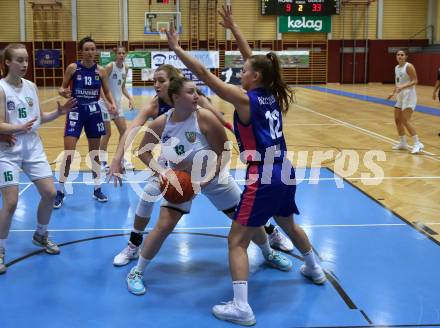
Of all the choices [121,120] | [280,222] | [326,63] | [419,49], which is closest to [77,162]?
[121,120]

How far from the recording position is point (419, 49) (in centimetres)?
2905

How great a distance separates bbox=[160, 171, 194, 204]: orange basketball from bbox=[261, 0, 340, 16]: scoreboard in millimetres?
25504

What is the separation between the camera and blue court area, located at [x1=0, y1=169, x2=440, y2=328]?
355 centimetres

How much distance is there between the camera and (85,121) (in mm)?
6617

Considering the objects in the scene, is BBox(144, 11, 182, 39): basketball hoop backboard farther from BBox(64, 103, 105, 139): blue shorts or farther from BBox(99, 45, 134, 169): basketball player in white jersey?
BBox(64, 103, 105, 139): blue shorts

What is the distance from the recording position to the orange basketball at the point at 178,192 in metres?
3.91

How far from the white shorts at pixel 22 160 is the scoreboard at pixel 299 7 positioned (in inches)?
982

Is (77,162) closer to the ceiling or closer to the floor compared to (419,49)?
closer to the floor

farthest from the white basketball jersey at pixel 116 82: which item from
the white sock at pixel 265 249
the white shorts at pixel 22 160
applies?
the white sock at pixel 265 249

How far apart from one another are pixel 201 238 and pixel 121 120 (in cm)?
344

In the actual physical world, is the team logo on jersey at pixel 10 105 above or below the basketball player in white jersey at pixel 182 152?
above

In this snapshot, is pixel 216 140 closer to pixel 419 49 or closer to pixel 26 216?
pixel 26 216

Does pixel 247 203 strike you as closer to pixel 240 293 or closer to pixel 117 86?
pixel 240 293

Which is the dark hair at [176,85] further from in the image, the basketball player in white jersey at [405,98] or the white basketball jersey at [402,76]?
the white basketball jersey at [402,76]
